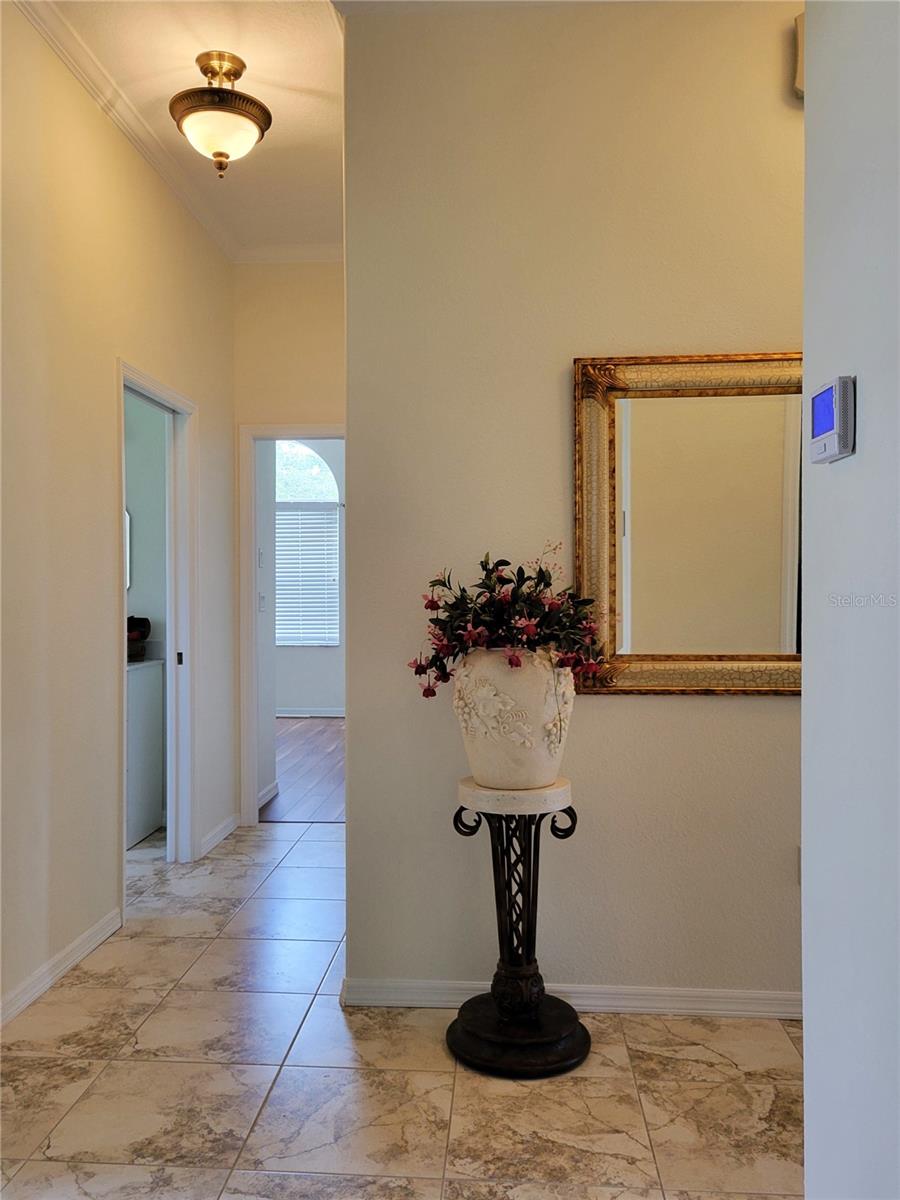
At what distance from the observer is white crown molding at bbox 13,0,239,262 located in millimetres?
2621

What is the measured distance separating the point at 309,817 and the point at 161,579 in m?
1.54

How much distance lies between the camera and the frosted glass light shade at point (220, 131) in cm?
299

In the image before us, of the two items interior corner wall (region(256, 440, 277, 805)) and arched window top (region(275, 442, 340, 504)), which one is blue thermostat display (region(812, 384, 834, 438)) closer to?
interior corner wall (region(256, 440, 277, 805))

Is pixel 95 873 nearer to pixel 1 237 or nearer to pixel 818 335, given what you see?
pixel 1 237

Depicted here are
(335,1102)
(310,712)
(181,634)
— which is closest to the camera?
(335,1102)

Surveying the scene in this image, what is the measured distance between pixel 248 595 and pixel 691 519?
8.97ft

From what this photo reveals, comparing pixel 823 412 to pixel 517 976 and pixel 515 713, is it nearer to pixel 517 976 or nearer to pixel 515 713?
pixel 515 713

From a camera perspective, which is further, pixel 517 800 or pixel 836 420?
pixel 517 800

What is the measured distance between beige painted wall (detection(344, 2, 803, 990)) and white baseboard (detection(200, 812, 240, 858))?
175 centimetres

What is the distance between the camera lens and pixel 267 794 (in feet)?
16.8

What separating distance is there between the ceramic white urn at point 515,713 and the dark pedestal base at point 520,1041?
65 centimetres

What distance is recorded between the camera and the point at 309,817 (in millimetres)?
4781

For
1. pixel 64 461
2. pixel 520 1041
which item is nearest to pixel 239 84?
pixel 64 461

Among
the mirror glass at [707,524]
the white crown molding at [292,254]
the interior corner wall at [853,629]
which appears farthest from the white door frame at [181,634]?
the interior corner wall at [853,629]
